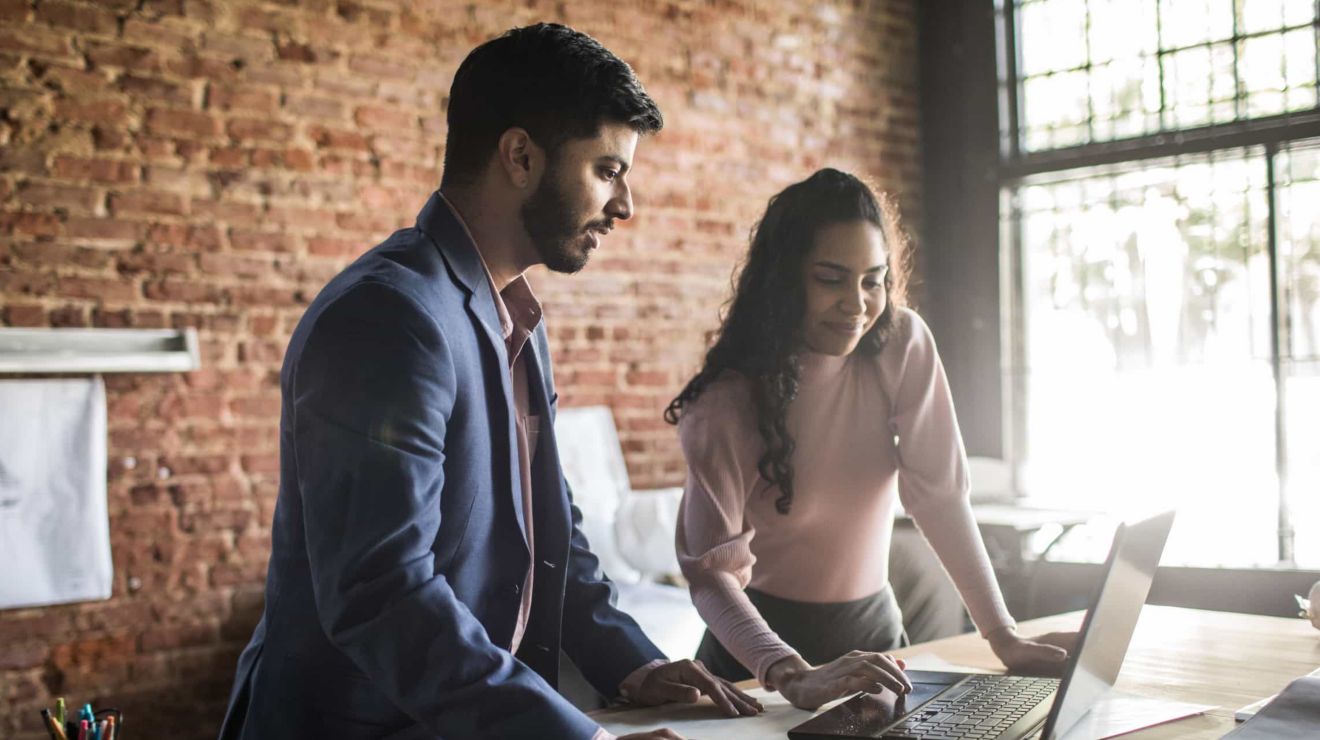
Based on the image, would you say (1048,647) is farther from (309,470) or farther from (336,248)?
(336,248)

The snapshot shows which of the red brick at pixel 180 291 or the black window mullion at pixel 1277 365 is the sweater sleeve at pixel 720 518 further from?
the black window mullion at pixel 1277 365

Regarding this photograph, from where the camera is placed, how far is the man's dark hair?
147cm

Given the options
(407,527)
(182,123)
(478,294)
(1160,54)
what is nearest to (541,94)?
(478,294)

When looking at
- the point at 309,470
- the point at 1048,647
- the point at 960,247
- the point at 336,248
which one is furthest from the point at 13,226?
the point at 960,247

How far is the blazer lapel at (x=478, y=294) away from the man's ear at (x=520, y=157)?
0.09m

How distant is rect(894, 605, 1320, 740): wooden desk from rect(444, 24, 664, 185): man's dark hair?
0.95 m

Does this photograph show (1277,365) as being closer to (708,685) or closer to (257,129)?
(257,129)

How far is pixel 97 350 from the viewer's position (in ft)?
10.9

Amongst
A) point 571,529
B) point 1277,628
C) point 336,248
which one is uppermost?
point 336,248

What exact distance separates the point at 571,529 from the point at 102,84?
8.13 ft

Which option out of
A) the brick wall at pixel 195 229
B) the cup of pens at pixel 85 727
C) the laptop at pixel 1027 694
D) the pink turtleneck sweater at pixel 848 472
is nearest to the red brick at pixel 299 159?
the brick wall at pixel 195 229

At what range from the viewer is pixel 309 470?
4.02ft

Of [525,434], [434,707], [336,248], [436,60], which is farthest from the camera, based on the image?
[436,60]

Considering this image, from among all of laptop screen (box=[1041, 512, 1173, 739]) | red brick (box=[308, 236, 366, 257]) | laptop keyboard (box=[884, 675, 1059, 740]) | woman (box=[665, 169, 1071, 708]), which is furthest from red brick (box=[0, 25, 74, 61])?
laptop screen (box=[1041, 512, 1173, 739])
